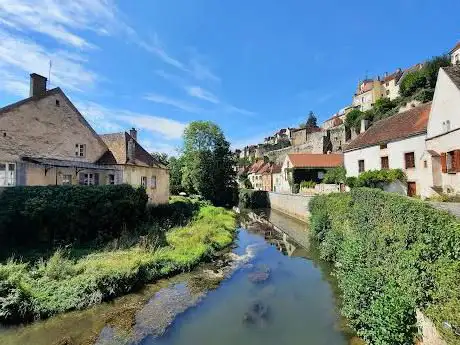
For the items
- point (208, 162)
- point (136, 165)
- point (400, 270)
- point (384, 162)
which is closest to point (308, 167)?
point (208, 162)

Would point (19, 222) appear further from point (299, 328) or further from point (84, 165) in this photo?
point (299, 328)

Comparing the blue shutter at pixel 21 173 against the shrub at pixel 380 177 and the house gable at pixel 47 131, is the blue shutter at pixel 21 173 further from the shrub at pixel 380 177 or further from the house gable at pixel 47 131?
the shrub at pixel 380 177

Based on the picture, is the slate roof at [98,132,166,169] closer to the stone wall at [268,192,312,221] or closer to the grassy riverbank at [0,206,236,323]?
the grassy riverbank at [0,206,236,323]

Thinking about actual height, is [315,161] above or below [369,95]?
below

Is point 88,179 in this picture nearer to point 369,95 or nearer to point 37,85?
point 37,85

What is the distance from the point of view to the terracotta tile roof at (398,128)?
2334 centimetres

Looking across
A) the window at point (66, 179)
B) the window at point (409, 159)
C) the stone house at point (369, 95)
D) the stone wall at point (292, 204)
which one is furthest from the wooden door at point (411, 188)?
the stone house at point (369, 95)

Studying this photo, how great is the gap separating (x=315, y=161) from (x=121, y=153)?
100ft

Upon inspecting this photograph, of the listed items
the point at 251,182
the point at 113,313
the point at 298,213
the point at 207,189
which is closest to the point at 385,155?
the point at 298,213

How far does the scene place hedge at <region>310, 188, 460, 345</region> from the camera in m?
6.82

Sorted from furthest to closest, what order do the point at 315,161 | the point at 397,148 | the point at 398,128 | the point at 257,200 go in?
the point at 257,200 < the point at 315,161 < the point at 398,128 < the point at 397,148

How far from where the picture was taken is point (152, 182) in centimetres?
3012

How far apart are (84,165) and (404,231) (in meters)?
21.8

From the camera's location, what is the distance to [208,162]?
50750 mm
